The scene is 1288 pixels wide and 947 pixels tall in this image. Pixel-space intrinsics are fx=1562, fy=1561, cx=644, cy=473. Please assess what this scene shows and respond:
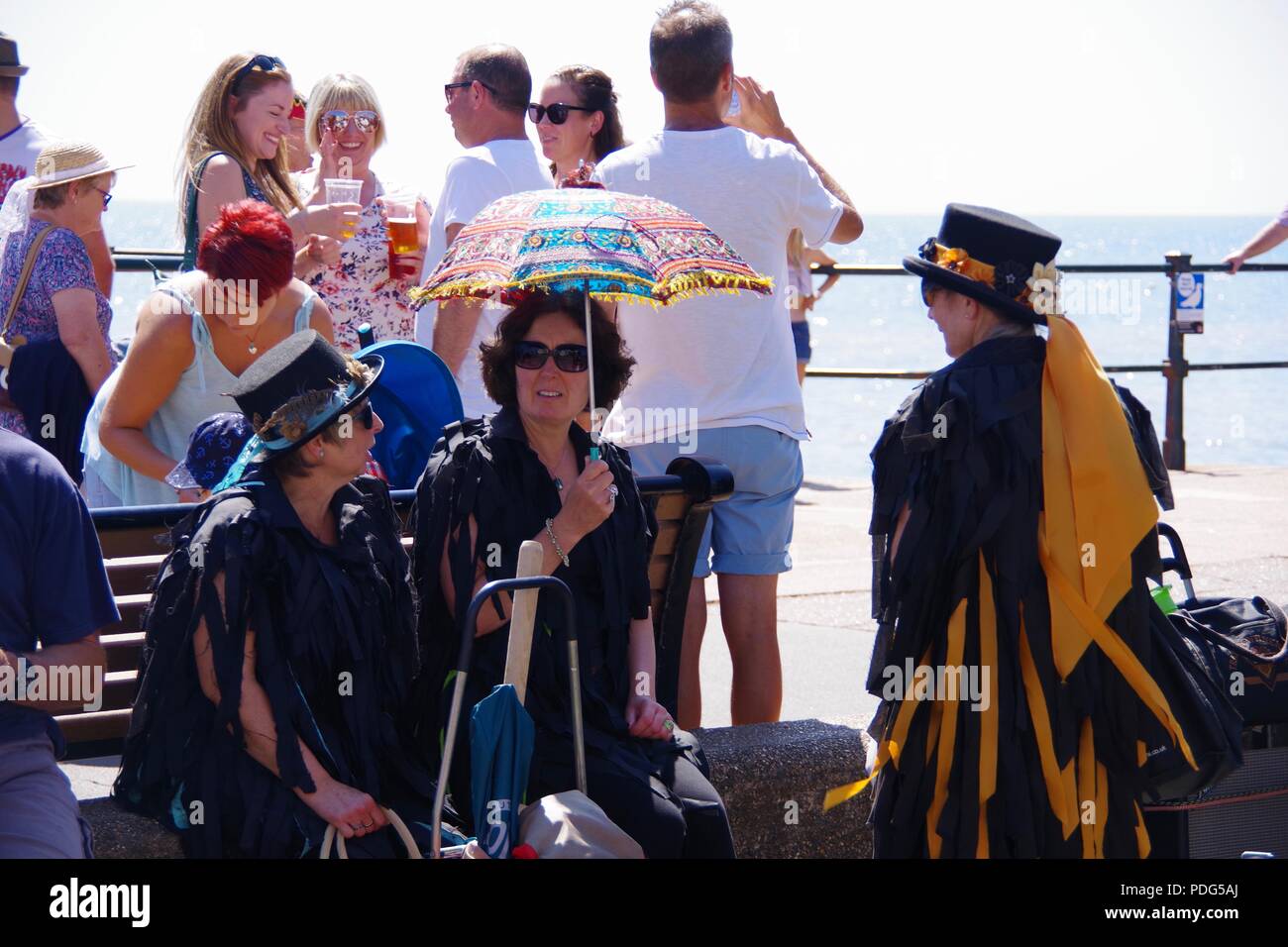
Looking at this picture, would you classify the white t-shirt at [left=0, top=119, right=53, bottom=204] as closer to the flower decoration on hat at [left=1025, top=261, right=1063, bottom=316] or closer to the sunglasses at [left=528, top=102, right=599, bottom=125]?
the sunglasses at [left=528, top=102, right=599, bottom=125]

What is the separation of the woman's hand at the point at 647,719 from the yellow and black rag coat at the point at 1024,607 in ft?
1.74

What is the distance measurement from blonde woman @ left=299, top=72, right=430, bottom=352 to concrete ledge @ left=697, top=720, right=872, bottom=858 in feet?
6.71

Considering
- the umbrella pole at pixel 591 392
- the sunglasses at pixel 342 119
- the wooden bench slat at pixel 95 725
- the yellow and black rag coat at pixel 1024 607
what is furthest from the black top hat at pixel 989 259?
the sunglasses at pixel 342 119

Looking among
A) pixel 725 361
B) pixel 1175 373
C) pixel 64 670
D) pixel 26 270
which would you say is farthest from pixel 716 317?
pixel 1175 373

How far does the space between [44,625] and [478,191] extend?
2.48 metres

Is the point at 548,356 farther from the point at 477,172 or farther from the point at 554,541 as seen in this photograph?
the point at 477,172

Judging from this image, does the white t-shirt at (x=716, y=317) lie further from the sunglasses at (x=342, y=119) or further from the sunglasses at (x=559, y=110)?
the sunglasses at (x=342, y=119)

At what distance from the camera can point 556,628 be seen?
366cm

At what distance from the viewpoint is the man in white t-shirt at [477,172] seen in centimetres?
516

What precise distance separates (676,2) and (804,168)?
0.67 meters
